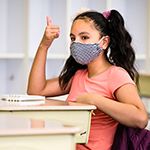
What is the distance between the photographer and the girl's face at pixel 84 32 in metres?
1.73

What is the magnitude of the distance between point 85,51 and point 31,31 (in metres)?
2.40

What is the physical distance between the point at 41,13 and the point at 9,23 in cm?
39

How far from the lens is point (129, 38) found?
6.10ft

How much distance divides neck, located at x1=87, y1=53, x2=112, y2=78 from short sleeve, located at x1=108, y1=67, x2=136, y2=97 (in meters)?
0.11

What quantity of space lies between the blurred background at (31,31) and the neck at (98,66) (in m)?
2.17

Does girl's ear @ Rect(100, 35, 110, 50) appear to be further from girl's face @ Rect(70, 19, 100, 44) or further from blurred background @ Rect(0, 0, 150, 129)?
blurred background @ Rect(0, 0, 150, 129)

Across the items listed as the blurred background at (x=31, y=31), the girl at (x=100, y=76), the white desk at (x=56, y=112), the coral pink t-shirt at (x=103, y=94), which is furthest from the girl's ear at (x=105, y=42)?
the blurred background at (x=31, y=31)

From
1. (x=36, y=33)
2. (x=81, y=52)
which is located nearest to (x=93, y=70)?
(x=81, y=52)

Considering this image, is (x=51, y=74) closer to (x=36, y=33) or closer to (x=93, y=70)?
(x=36, y=33)

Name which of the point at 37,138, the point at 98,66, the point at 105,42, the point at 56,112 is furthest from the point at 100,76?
the point at 37,138

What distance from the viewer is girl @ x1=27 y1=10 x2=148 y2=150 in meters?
1.43

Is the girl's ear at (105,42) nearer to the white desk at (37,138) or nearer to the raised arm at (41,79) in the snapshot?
the raised arm at (41,79)

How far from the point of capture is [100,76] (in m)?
1.70

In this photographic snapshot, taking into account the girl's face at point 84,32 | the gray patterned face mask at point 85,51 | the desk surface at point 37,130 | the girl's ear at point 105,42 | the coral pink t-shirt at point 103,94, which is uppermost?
the girl's face at point 84,32
